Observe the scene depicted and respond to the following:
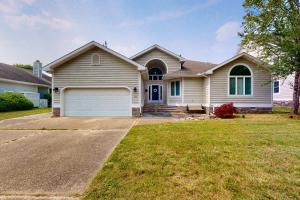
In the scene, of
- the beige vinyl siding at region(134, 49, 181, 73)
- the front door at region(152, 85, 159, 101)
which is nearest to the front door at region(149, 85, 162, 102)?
the front door at region(152, 85, 159, 101)

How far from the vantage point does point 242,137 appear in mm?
6262

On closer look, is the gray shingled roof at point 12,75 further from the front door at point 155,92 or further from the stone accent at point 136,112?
the front door at point 155,92

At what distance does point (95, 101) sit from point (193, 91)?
8.53m

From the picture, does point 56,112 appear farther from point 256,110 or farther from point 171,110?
point 256,110

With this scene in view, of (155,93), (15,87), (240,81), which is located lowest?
(155,93)

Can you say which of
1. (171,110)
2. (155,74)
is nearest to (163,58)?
(155,74)

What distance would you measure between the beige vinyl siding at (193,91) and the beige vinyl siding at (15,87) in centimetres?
1953

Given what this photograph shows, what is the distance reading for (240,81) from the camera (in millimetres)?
13961

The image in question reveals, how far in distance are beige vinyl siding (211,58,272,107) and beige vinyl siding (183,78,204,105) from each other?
188 cm

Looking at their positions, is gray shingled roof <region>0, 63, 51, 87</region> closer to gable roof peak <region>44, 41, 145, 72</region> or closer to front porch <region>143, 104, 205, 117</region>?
gable roof peak <region>44, 41, 145, 72</region>

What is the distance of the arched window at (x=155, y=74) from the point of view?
65.0 feet

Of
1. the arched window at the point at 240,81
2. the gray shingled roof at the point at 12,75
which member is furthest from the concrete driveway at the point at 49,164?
the gray shingled roof at the point at 12,75

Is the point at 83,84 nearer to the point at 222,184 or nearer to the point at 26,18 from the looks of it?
the point at 26,18

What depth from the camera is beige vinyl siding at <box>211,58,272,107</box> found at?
13766 mm
